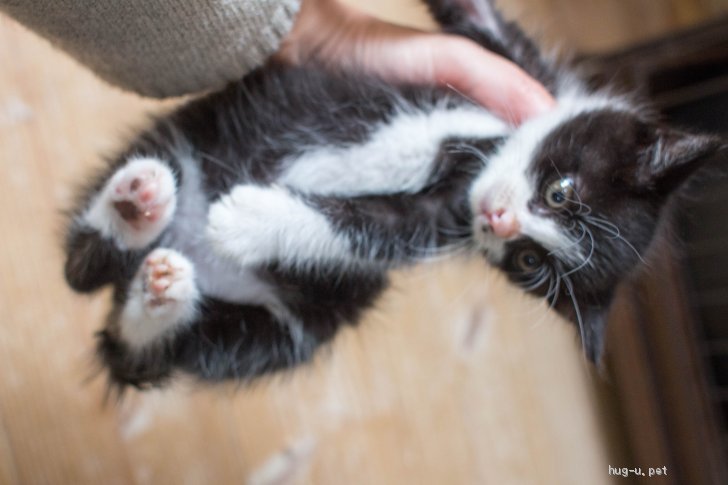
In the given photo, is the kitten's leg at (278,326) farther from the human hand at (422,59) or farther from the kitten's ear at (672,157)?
the kitten's ear at (672,157)

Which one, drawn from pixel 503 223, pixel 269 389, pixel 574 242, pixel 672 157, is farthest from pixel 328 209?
pixel 269 389

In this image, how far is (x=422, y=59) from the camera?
107cm

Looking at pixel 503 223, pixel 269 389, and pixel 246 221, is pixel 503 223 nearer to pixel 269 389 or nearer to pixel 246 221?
pixel 246 221

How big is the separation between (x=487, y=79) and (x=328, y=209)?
12.3 inches

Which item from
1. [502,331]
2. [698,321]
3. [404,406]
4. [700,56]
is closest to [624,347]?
[698,321]

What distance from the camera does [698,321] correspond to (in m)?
1.90

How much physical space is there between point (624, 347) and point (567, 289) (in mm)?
1066

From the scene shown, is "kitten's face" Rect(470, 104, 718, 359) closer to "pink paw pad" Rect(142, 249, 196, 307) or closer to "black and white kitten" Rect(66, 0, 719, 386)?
A: "black and white kitten" Rect(66, 0, 719, 386)

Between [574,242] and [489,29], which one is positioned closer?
[574,242]

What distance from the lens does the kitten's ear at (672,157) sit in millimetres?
911

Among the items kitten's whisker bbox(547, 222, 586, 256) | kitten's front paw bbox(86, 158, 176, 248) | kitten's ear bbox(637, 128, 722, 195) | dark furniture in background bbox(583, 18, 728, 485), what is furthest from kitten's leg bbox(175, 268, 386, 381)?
dark furniture in background bbox(583, 18, 728, 485)

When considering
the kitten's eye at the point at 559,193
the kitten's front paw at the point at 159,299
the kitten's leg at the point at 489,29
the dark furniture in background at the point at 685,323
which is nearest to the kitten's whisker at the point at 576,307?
the kitten's eye at the point at 559,193

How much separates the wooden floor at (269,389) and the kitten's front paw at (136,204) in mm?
187

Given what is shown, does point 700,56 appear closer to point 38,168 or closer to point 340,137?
point 340,137
